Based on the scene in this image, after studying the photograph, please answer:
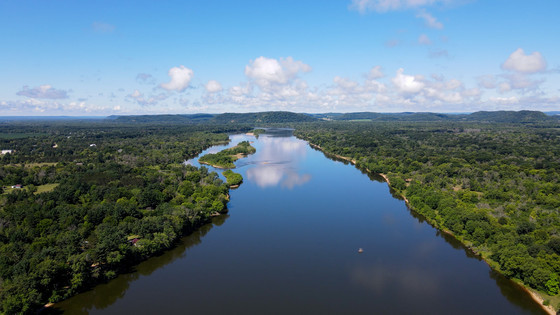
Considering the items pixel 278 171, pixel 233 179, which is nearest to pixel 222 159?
pixel 278 171

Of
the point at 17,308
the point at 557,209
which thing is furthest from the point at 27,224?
the point at 557,209

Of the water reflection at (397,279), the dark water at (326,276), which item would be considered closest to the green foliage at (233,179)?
the dark water at (326,276)

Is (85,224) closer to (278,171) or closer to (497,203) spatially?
(278,171)

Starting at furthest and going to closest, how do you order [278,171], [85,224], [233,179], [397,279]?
[278,171]
[233,179]
[85,224]
[397,279]

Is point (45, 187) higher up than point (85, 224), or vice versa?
point (85, 224)

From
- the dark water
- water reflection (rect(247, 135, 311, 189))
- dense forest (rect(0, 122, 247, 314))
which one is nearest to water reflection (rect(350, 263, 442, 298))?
the dark water

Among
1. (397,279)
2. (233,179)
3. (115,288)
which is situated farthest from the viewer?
(233,179)
